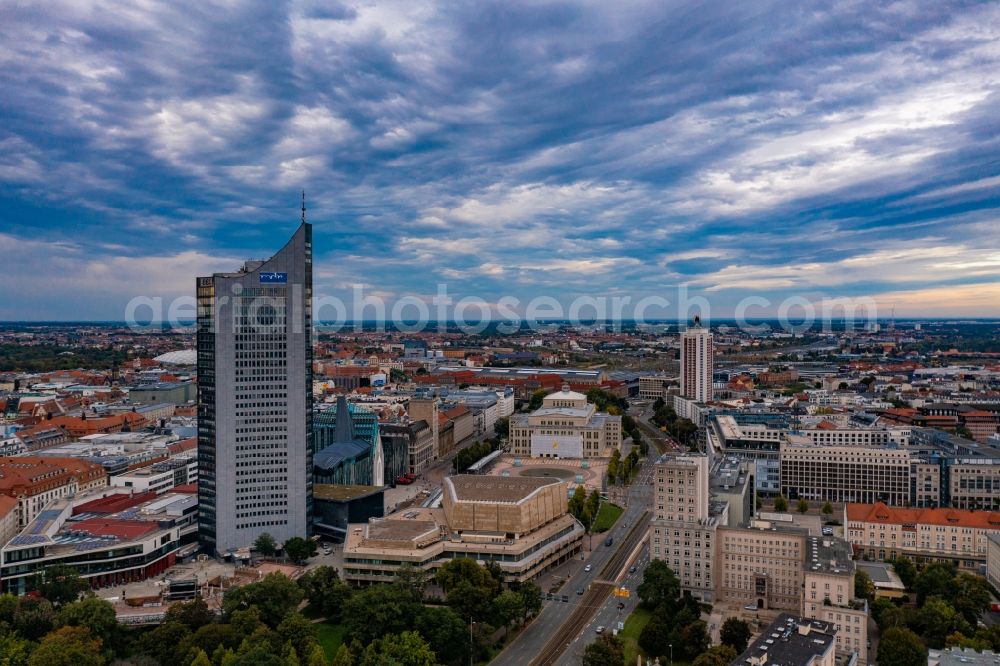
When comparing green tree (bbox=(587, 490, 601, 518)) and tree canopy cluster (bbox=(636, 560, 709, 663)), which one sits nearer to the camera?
tree canopy cluster (bbox=(636, 560, 709, 663))

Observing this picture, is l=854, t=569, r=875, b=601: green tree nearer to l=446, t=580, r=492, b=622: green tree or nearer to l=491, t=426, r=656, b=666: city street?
l=491, t=426, r=656, b=666: city street

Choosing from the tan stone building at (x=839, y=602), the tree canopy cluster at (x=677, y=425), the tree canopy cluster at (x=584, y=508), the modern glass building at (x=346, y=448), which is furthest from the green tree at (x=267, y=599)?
the tree canopy cluster at (x=677, y=425)

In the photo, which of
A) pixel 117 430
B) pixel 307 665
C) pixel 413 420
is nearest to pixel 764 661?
pixel 307 665

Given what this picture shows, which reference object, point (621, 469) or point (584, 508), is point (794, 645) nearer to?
point (584, 508)

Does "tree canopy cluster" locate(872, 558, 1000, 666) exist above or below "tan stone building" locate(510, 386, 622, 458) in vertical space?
below

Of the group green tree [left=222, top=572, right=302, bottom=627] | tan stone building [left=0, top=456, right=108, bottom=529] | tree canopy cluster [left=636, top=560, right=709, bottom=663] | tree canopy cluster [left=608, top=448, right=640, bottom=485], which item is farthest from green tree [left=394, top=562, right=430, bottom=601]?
tree canopy cluster [left=608, top=448, right=640, bottom=485]

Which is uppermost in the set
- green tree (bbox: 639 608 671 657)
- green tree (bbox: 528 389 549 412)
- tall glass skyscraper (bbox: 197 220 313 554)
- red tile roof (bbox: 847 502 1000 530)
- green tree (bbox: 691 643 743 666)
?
tall glass skyscraper (bbox: 197 220 313 554)
